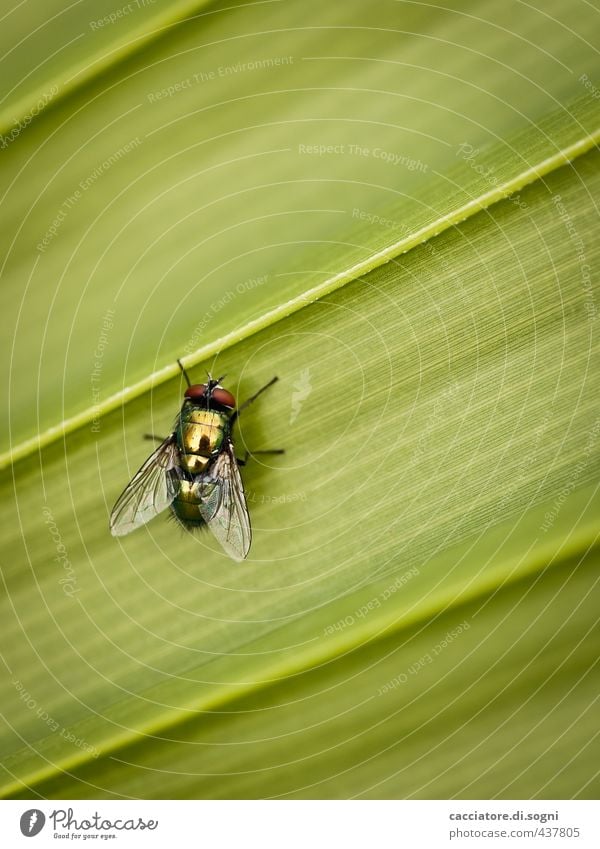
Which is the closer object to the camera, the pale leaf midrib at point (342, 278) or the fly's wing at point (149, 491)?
the pale leaf midrib at point (342, 278)

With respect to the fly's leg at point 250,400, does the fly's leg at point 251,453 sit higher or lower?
lower

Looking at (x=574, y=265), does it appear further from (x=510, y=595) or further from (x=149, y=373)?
(x=149, y=373)
